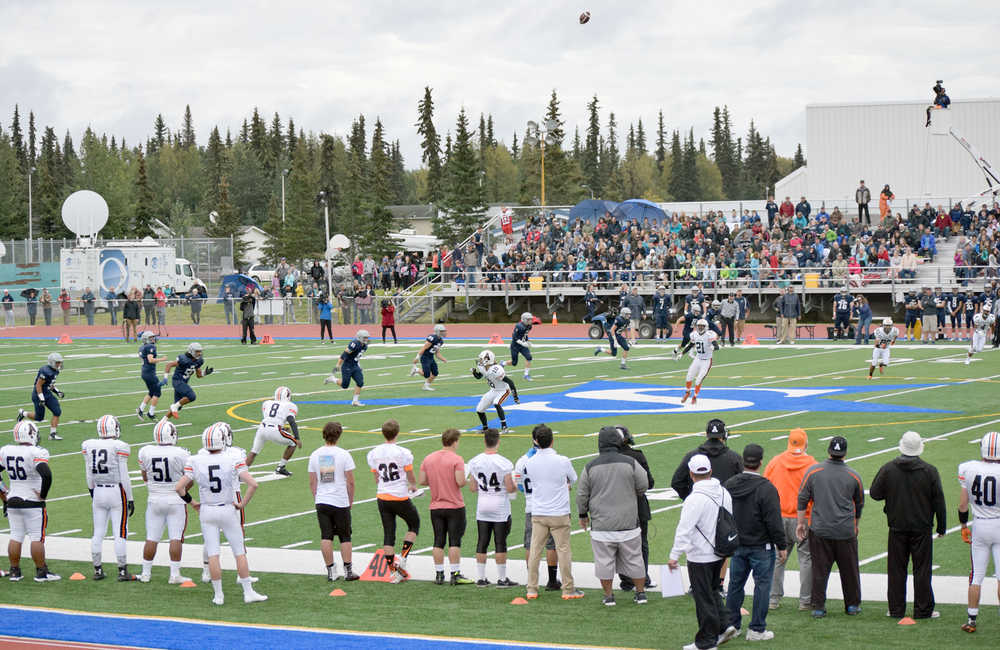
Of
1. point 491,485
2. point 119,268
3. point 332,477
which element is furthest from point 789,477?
point 119,268

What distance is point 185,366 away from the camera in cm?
2234

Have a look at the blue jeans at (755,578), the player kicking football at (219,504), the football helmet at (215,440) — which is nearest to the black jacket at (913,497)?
the blue jeans at (755,578)

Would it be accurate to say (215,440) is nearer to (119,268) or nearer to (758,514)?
(758,514)

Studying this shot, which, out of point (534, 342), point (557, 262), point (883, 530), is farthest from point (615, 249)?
point (883, 530)

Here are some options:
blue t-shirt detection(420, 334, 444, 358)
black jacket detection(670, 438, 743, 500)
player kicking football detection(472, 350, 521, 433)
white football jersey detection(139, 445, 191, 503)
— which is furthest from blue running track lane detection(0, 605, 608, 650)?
blue t-shirt detection(420, 334, 444, 358)

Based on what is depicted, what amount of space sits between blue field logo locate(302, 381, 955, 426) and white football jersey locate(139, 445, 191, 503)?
11258 millimetres

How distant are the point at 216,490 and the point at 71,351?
33003mm

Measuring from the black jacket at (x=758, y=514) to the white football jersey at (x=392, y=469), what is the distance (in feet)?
11.5

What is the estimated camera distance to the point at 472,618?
1027 cm

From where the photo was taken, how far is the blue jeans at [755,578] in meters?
9.41

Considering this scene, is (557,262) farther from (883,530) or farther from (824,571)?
(824,571)

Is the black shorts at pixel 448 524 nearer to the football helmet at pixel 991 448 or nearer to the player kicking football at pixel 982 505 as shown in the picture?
the player kicking football at pixel 982 505

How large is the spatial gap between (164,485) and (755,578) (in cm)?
549

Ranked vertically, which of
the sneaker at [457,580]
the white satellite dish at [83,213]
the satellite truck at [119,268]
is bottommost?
the sneaker at [457,580]
